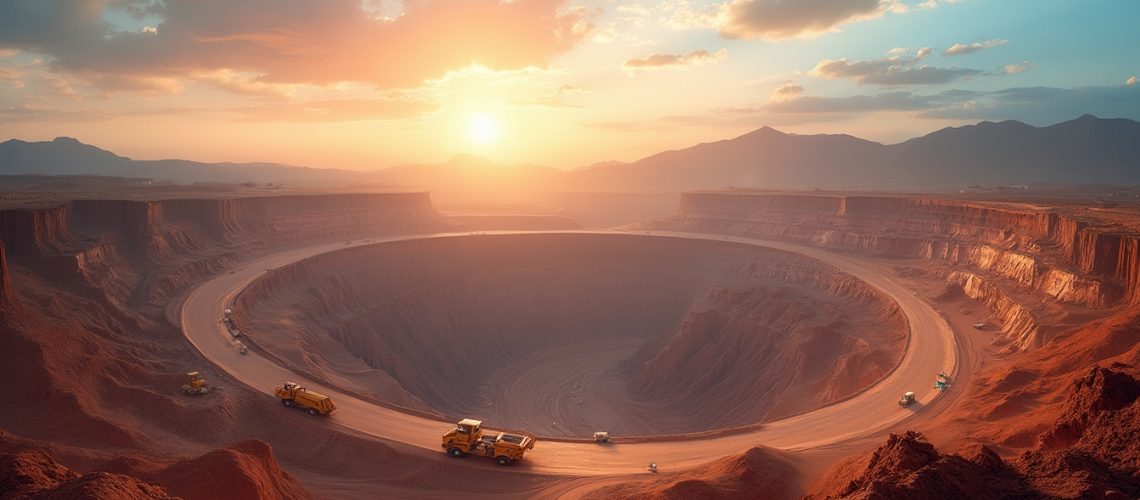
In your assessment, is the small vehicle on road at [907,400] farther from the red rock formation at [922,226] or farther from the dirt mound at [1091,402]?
the red rock formation at [922,226]

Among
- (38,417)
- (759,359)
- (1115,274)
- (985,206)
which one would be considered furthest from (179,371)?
(985,206)

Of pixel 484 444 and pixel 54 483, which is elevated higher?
pixel 54 483

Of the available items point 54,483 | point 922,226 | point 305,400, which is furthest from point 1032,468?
point 922,226

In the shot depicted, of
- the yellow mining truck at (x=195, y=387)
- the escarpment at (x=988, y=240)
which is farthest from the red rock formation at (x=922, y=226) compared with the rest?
the yellow mining truck at (x=195, y=387)

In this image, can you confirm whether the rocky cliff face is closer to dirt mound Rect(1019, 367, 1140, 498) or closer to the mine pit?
the mine pit

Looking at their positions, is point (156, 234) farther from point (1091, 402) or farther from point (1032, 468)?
point (1091, 402)

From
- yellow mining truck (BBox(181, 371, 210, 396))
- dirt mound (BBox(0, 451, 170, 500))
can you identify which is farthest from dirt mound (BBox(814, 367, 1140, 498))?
yellow mining truck (BBox(181, 371, 210, 396))
